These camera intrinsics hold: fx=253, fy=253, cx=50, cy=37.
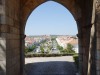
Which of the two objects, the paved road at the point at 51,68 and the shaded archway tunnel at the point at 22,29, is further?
the paved road at the point at 51,68

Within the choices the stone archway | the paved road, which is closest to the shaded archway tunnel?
the stone archway

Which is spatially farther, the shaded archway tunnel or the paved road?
the paved road

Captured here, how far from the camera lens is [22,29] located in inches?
379

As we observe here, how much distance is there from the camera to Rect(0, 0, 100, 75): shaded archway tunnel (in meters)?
6.23

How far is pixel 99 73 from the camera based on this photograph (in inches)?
269

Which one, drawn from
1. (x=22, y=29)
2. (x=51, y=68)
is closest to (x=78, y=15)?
(x=22, y=29)

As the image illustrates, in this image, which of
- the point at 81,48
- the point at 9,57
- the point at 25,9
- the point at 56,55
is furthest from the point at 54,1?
the point at 56,55

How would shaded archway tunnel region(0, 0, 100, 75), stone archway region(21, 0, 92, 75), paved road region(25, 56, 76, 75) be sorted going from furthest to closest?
paved road region(25, 56, 76, 75), stone archway region(21, 0, 92, 75), shaded archway tunnel region(0, 0, 100, 75)

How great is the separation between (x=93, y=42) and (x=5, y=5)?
275cm

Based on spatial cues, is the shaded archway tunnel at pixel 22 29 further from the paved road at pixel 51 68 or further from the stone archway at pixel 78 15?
the paved road at pixel 51 68

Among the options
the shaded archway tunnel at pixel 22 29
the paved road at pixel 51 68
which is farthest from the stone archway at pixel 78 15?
the paved road at pixel 51 68

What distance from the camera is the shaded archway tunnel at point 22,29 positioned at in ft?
20.4

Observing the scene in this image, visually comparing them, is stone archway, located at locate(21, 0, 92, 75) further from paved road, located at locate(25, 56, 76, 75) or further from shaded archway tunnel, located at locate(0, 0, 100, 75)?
paved road, located at locate(25, 56, 76, 75)

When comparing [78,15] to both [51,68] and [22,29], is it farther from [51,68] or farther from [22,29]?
[51,68]
